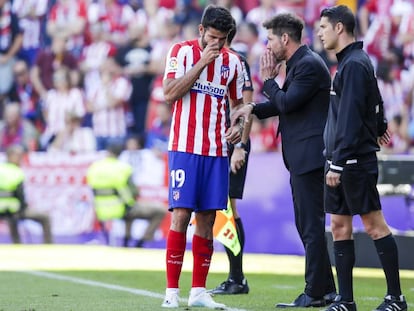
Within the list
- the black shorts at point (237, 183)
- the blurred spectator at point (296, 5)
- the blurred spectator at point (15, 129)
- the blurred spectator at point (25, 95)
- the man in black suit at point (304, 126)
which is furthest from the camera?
the blurred spectator at point (25, 95)

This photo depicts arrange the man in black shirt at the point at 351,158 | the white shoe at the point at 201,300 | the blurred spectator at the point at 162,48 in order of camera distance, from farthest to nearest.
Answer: the blurred spectator at the point at 162,48, the white shoe at the point at 201,300, the man in black shirt at the point at 351,158

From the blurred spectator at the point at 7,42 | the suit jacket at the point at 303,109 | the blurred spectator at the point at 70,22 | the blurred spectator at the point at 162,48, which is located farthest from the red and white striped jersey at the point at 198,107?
the blurred spectator at the point at 7,42

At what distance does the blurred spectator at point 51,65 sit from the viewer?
62.0 ft

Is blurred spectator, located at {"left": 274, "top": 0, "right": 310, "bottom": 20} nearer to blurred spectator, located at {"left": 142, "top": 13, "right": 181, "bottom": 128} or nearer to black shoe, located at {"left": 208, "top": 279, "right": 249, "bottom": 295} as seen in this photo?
blurred spectator, located at {"left": 142, "top": 13, "right": 181, "bottom": 128}

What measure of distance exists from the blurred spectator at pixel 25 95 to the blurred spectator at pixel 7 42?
0.15 m

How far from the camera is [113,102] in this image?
58.9 feet

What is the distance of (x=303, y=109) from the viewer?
7.39m

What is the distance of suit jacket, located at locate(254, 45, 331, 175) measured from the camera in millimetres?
7234

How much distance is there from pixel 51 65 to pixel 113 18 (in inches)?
59.3

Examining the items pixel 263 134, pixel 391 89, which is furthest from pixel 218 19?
pixel 263 134

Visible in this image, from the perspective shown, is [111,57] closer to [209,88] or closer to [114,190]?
[114,190]

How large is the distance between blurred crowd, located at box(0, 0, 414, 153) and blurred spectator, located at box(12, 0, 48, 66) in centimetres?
2

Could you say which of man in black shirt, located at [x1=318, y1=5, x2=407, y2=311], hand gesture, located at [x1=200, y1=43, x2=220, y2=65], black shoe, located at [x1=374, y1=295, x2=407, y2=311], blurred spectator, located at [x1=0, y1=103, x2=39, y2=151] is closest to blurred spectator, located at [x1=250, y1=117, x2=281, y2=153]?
blurred spectator, located at [x1=0, y1=103, x2=39, y2=151]

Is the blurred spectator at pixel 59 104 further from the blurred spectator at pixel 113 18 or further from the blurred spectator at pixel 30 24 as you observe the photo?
the blurred spectator at pixel 113 18
